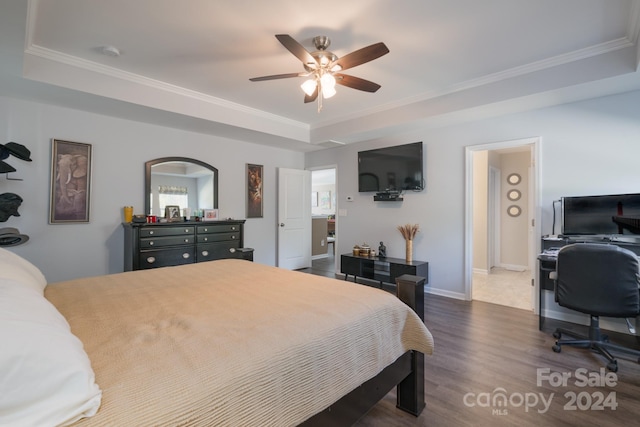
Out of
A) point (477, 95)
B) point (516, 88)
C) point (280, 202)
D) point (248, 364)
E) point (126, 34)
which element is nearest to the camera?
point (248, 364)

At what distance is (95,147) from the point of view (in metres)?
3.66

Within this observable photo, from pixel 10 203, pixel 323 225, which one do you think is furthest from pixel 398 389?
pixel 323 225

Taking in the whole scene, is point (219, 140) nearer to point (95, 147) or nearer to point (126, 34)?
point (95, 147)

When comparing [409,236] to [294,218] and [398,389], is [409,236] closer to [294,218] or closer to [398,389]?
[294,218]

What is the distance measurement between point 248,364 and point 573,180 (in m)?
3.87

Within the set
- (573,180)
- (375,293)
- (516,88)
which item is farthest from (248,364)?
(573,180)

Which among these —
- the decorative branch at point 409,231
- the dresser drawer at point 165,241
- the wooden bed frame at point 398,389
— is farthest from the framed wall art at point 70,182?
the decorative branch at point 409,231

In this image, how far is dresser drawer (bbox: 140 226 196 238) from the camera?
11.8 feet

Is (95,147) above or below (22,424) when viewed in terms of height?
above

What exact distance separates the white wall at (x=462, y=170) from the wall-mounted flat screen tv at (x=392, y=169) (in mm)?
162

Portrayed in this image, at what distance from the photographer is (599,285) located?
2406mm

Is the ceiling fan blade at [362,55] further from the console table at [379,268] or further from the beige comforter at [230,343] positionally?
the console table at [379,268]

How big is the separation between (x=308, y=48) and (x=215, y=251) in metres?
2.89

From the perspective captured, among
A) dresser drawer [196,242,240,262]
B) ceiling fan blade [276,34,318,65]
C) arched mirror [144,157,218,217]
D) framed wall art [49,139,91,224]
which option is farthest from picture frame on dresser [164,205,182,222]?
ceiling fan blade [276,34,318,65]
